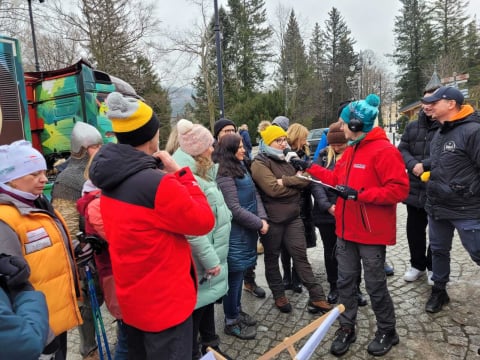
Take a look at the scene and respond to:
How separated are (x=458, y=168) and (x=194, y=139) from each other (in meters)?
2.31

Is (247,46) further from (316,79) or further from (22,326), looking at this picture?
(22,326)

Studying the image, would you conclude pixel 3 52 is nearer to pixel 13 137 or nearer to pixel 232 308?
pixel 13 137

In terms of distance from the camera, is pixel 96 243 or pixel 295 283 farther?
pixel 295 283

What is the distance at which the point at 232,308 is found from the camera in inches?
135

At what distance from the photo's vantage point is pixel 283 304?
148 inches

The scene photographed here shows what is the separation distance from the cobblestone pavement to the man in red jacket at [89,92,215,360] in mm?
1434

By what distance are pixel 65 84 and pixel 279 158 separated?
14.6ft

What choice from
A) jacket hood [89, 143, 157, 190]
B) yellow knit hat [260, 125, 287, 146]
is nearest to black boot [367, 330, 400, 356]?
yellow knit hat [260, 125, 287, 146]

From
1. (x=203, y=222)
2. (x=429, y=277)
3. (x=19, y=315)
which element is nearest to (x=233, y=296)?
(x=203, y=222)

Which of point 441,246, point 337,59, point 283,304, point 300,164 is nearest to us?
point 300,164

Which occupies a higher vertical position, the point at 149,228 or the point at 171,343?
the point at 149,228

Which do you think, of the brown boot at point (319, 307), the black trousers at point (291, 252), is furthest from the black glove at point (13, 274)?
the brown boot at point (319, 307)

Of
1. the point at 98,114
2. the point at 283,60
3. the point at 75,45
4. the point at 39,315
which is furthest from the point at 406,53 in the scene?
the point at 39,315

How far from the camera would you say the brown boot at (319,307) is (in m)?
3.65
